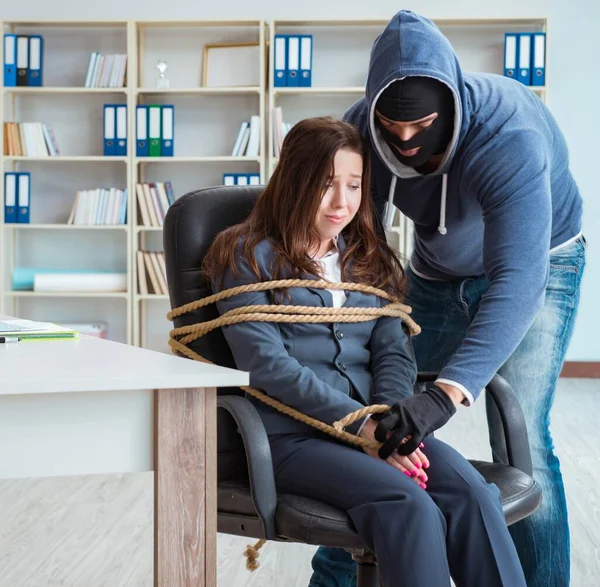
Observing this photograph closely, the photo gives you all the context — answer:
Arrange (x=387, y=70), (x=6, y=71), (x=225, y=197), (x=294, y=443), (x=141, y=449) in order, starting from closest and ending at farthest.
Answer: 1. (x=141, y=449)
2. (x=294, y=443)
3. (x=387, y=70)
4. (x=225, y=197)
5. (x=6, y=71)

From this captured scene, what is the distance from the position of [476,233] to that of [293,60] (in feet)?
11.4

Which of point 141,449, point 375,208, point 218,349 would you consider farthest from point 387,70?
point 141,449

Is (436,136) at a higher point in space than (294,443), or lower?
higher

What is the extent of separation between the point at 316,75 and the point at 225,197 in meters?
3.74

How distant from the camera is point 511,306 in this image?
4.85 feet

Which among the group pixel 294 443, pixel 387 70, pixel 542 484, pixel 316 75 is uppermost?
pixel 316 75

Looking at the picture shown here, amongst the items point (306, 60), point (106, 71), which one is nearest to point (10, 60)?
point (106, 71)

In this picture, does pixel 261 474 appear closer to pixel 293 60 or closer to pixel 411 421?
pixel 411 421

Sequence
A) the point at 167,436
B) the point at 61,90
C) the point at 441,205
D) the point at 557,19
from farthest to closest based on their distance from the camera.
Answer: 1. the point at 557,19
2. the point at 61,90
3. the point at 441,205
4. the point at 167,436

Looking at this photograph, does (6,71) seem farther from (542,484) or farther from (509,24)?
(542,484)

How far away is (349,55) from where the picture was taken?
17.3ft

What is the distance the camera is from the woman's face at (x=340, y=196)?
1.64 meters

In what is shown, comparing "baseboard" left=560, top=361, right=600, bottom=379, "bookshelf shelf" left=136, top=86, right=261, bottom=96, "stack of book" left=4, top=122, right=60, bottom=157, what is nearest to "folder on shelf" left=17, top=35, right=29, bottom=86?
"stack of book" left=4, top=122, right=60, bottom=157

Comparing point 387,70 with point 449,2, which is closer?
point 387,70
